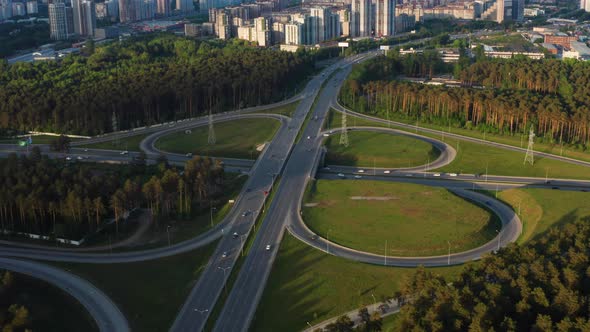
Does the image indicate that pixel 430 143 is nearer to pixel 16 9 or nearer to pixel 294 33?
pixel 294 33

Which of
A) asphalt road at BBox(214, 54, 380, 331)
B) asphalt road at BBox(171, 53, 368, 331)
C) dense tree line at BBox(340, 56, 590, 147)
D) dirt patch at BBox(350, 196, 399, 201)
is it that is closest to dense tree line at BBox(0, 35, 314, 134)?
dense tree line at BBox(340, 56, 590, 147)

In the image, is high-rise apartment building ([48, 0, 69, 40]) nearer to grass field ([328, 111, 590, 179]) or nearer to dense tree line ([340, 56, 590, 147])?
dense tree line ([340, 56, 590, 147])

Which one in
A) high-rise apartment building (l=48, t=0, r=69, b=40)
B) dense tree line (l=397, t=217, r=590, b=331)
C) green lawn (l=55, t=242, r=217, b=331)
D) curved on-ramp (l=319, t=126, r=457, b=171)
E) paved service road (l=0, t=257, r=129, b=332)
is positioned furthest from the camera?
high-rise apartment building (l=48, t=0, r=69, b=40)

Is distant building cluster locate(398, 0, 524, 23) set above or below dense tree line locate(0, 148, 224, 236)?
above

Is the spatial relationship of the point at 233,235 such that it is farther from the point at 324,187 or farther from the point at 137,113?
the point at 137,113

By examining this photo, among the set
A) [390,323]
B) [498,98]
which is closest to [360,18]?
[498,98]
